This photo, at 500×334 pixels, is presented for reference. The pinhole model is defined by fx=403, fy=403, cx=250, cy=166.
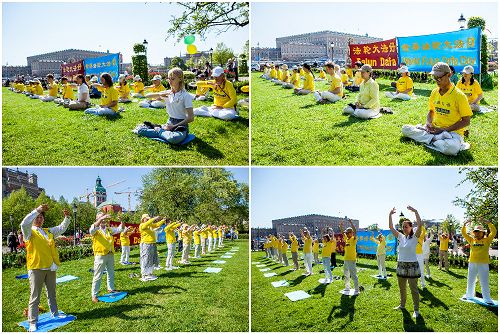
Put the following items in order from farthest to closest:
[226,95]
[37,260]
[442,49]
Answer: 1. [442,49]
2. [226,95]
3. [37,260]

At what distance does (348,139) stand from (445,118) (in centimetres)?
140

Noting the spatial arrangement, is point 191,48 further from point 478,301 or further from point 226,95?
point 478,301

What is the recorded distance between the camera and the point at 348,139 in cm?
634

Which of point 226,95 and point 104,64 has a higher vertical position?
point 104,64

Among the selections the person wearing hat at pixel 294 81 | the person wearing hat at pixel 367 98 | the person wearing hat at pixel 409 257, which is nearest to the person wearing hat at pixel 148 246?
the person wearing hat at pixel 409 257

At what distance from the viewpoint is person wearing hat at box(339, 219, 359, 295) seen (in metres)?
5.92

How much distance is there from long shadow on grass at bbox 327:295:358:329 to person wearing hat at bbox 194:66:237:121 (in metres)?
3.70

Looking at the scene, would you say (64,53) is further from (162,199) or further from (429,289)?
(429,289)

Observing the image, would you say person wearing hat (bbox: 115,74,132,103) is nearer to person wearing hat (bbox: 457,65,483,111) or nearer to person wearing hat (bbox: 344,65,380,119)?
person wearing hat (bbox: 344,65,380,119)

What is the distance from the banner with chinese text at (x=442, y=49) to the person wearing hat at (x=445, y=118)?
3.68m

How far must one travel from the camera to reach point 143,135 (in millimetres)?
6613

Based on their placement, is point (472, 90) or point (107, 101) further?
point (107, 101)

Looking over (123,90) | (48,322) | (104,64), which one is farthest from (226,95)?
(48,322)

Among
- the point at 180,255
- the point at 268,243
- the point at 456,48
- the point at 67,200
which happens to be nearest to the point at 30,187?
the point at 67,200
